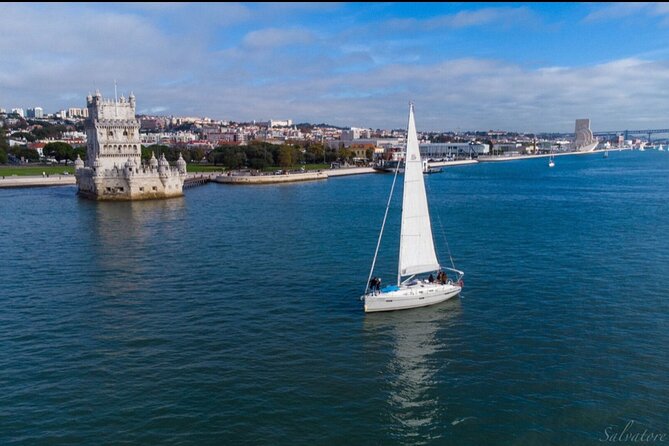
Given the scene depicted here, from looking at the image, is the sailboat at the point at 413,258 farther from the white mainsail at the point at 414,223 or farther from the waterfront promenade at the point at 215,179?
the waterfront promenade at the point at 215,179

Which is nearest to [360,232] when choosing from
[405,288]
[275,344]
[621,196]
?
[405,288]

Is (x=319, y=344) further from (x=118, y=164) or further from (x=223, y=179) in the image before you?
(x=223, y=179)

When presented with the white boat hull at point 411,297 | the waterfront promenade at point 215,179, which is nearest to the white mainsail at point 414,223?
the white boat hull at point 411,297

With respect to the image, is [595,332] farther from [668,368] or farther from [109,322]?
A: [109,322]

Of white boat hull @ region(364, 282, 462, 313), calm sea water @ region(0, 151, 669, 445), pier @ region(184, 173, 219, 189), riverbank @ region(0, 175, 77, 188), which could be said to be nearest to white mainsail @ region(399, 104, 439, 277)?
white boat hull @ region(364, 282, 462, 313)

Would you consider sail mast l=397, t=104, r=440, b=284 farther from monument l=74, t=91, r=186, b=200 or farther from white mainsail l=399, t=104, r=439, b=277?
monument l=74, t=91, r=186, b=200

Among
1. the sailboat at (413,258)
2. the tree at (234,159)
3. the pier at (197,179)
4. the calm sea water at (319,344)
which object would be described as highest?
the tree at (234,159)

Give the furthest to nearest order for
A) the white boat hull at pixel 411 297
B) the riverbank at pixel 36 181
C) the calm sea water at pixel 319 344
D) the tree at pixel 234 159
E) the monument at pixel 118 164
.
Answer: the tree at pixel 234 159 < the riverbank at pixel 36 181 < the monument at pixel 118 164 < the white boat hull at pixel 411 297 < the calm sea water at pixel 319 344

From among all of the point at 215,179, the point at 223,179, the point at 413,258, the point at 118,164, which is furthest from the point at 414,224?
the point at 215,179
